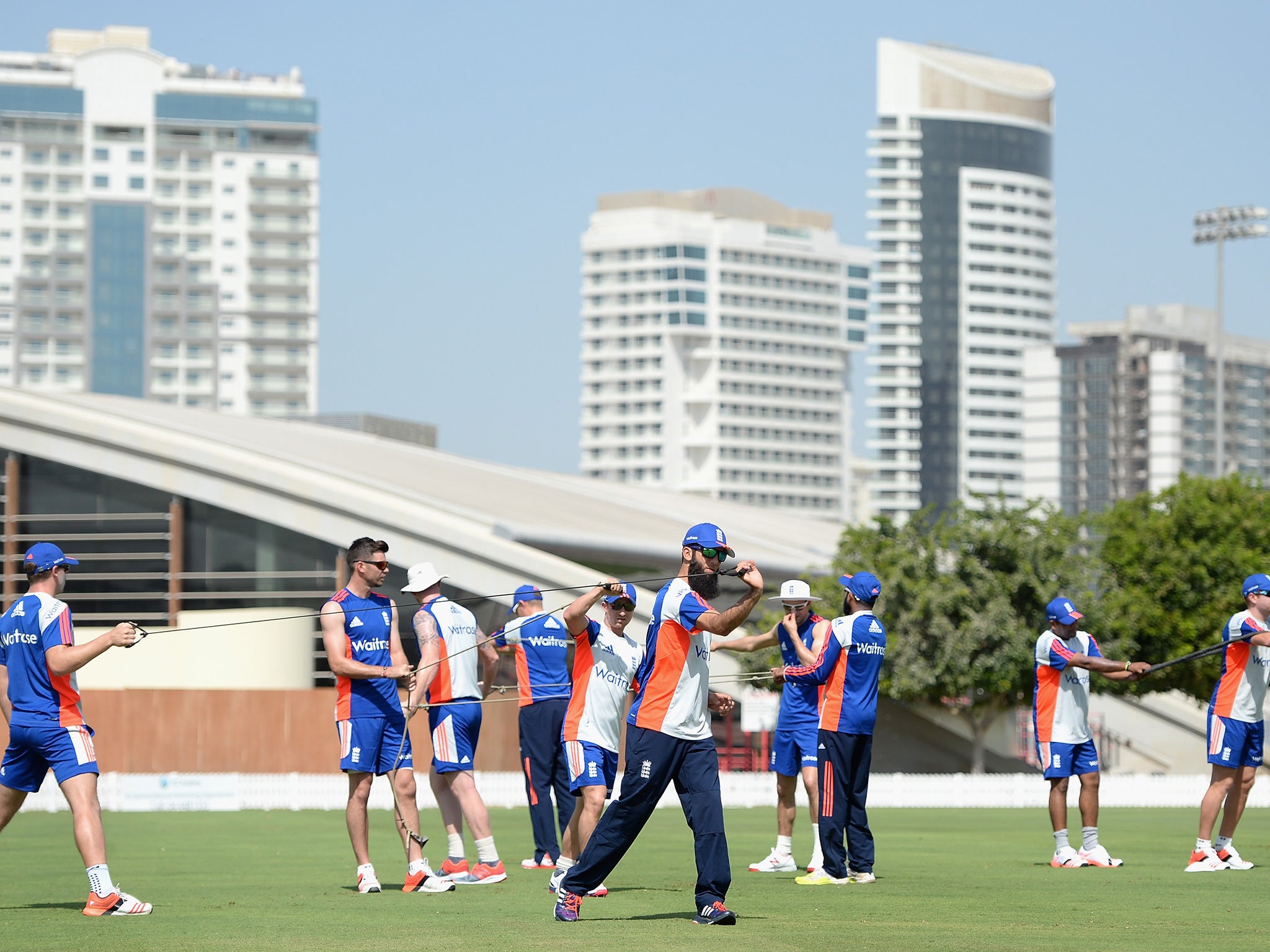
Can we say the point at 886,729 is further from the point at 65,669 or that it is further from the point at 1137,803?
the point at 65,669

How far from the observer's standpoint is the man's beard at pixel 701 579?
8.52 m

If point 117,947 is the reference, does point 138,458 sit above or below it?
above

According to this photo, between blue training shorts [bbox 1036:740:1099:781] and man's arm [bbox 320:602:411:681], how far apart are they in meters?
4.78

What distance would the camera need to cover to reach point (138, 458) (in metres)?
40.2

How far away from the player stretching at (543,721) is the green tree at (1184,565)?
28.3 metres

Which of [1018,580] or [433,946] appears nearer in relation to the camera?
[433,946]

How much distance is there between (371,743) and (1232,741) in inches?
220

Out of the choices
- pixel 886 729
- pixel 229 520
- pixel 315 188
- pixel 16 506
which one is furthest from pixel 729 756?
pixel 315 188

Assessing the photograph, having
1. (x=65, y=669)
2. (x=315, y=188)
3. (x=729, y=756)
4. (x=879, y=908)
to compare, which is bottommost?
(x=729, y=756)

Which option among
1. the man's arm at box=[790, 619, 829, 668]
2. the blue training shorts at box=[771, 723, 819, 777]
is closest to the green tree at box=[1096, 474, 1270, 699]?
the blue training shorts at box=[771, 723, 819, 777]

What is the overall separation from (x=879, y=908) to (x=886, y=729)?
34.8 m

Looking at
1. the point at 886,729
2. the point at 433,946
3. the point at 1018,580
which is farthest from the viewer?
the point at 886,729

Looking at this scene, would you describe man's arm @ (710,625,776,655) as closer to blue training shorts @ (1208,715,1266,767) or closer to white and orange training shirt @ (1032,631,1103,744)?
white and orange training shirt @ (1032,631,1103,744)

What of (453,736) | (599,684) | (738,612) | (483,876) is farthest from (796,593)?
(738,612)
